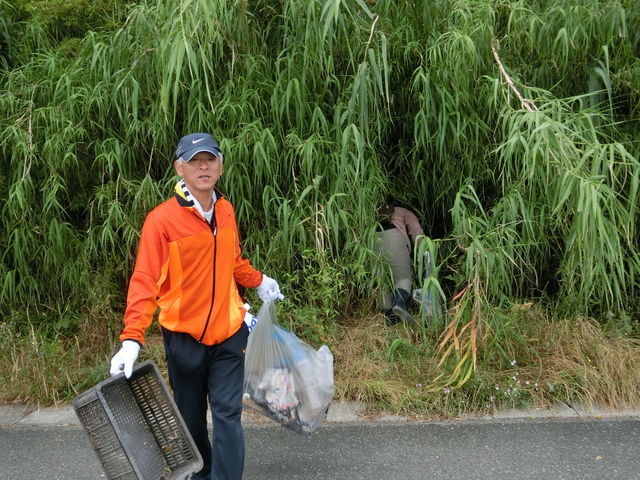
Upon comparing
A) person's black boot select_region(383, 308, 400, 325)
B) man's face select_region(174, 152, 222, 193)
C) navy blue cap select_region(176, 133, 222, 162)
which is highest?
navy blue cap select_region(176, 133, 222, 162)

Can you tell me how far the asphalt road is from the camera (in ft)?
10.5

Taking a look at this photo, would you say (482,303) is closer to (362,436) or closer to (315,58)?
(362,436)

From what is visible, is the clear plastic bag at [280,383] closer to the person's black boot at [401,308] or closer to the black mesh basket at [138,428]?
the black mesh basket at [138,428]

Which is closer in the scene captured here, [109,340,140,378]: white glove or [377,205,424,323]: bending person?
[109,340,140,378]: white glove

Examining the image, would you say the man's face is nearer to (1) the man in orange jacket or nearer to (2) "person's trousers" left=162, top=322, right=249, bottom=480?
→ (1) the man in orange jacket

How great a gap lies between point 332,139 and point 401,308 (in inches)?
51.1

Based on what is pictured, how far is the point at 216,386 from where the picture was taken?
2.74 meters

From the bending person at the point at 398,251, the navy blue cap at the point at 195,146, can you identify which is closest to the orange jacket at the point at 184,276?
the navy blue cap at the point at 195,146

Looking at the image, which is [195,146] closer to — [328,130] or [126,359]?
[126,359]

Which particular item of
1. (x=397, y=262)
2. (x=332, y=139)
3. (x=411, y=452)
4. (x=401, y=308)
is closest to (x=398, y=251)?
(x=397, y=262)

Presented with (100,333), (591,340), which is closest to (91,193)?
(100,333)

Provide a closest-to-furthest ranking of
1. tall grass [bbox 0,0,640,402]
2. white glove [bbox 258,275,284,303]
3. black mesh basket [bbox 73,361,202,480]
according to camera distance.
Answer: black mesh basket [bbox 73,361,202,480], white glove [bbox 258,275,284,303], tall grass [bbox 0,0,640,402]

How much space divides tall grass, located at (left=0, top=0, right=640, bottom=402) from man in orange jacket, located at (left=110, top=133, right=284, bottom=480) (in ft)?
4.42

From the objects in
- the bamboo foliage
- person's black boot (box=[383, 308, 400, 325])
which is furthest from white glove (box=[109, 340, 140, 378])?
person's black boot (box=[383, 308, 400, 325])
